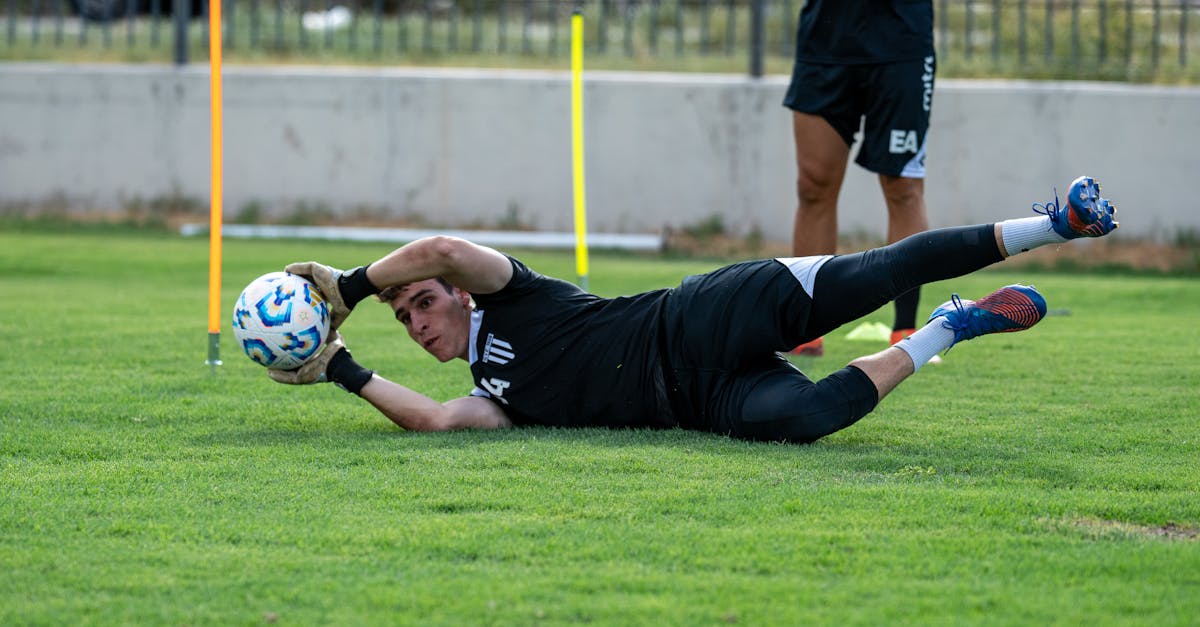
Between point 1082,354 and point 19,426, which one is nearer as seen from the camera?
point 19,426

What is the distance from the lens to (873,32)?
6219mm

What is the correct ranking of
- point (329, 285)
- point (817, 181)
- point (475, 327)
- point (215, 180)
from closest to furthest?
point (329, 285)
point (475, 327)
point (215, 180)
point (817, 181)

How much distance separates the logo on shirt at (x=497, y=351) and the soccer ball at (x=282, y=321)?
19.8 inches

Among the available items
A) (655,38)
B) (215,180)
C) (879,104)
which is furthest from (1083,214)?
(655,38)


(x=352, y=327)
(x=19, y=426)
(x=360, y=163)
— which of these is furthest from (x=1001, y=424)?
(x=360, y=163)

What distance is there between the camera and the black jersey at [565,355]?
4.44 metres

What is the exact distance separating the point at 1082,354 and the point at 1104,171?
16.1ft

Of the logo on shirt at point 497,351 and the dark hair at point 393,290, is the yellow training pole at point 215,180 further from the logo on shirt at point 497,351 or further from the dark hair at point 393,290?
the logo on shirt at point 497,351

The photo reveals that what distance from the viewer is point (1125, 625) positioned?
103 inches

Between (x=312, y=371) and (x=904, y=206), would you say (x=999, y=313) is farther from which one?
(x=312, y=371)

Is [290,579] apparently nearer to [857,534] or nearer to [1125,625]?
[857,534]

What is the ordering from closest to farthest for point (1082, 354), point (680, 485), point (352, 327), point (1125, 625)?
point (1125, 625) < point (680, 485) < point (1082, 354) < point (352, 327)

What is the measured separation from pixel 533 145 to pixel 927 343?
7634 mm

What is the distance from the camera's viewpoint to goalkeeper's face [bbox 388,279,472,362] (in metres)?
4.56
